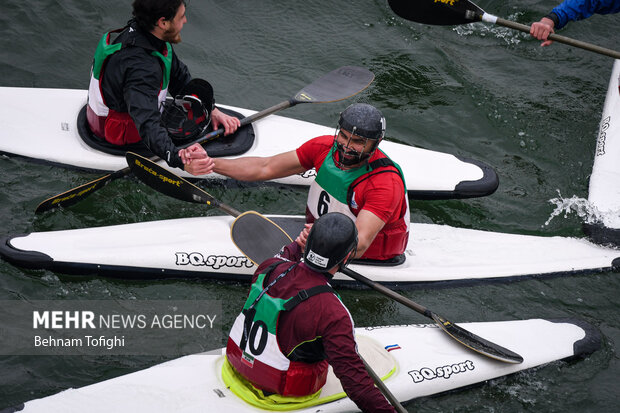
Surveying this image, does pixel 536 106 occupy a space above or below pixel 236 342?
above

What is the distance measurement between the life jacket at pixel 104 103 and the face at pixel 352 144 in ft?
5.52

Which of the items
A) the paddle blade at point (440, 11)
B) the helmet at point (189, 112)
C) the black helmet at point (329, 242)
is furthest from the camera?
the paddle blade at point (440, 11)

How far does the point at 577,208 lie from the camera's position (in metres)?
6.57

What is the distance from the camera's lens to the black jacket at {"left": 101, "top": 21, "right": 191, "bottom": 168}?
5.02 meters

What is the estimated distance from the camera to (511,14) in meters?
9.05

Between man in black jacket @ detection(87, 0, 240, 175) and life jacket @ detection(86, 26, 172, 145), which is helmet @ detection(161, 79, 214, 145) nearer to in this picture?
life jacket @ detection(86, 26, 172, 145)

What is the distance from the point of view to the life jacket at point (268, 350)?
3359mm

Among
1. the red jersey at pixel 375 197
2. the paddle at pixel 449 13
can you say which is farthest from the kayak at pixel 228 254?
the paddle at pixel 449 13

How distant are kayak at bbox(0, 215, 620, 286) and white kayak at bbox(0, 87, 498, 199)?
0.57 meters

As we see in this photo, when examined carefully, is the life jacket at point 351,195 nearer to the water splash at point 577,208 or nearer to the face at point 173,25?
the face at point 173,25

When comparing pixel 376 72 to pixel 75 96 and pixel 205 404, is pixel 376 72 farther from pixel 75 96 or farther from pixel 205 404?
pixel 205 404

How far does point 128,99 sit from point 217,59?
3.35 metres

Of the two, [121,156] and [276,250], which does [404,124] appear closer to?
[121,156]

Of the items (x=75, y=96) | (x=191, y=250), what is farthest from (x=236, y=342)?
(x=75, y=96)
